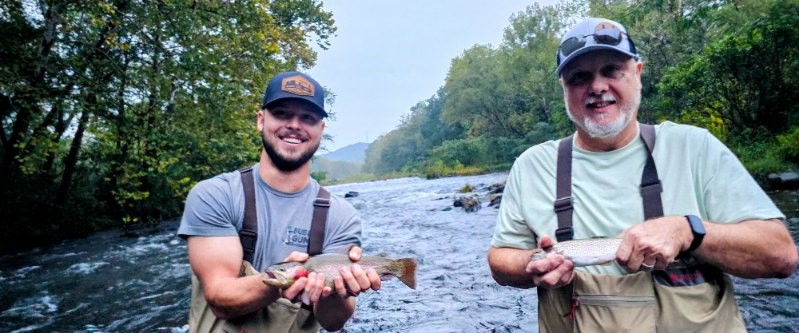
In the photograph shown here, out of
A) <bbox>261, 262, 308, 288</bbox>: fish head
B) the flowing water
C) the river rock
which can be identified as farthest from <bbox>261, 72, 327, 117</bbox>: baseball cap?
the river rock

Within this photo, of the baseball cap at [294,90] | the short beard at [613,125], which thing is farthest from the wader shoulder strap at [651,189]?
the baseball cap at [294,90]

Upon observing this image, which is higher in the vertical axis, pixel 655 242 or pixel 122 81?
pixel 122 81

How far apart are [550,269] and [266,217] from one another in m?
1.76

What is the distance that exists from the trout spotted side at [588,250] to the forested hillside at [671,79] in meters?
10.6

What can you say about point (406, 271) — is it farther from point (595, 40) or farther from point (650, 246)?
point (595, 40)

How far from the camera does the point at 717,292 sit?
2129 mm

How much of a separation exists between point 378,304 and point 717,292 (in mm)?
5980

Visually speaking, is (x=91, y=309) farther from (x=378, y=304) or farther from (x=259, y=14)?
(x=259, y=14)

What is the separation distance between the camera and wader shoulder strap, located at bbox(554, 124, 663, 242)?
2.22 metres

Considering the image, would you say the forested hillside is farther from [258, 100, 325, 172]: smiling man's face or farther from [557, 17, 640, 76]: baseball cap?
[258, 100, 325, 172]: smiling man's face

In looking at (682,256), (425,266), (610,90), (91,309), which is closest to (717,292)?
(682,256)

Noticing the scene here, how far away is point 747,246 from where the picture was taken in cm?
202

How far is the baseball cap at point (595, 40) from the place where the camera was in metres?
2.40

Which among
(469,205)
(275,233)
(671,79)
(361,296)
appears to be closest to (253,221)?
(275,233)
